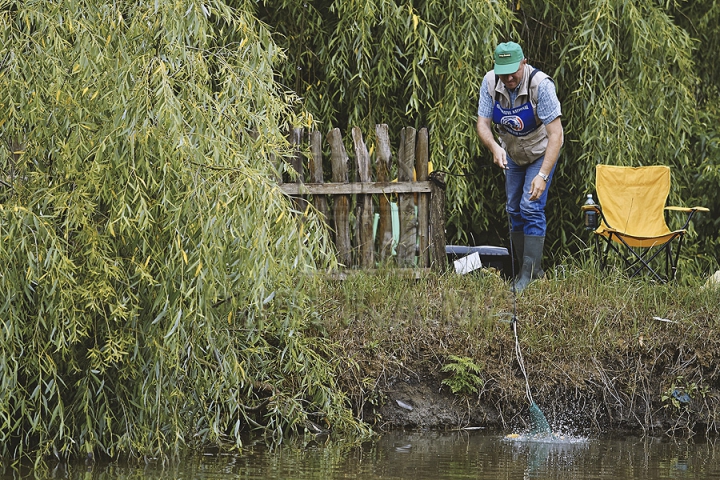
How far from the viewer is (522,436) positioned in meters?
6.34

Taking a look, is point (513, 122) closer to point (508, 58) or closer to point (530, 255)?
point (508, 58)

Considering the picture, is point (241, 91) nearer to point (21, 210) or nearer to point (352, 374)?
point (21, 210)

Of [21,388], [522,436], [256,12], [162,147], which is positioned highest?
[256,12]

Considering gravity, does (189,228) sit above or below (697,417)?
above

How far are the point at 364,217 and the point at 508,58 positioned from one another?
148 cm

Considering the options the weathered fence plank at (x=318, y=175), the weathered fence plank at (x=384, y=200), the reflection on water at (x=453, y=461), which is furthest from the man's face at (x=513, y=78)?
the reflection on water at (x=453, y=461)

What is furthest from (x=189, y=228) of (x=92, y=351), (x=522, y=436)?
(x=522, y=436)

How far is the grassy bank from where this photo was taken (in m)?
6.56

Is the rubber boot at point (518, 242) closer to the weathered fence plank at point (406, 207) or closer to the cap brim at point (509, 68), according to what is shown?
the weathered fence plank at point (406, 207)

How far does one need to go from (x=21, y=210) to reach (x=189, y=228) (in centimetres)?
77

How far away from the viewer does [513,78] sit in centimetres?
728

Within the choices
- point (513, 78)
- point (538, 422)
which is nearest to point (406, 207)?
point (513, 78)

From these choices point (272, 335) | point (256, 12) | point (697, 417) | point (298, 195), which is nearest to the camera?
point (272, 335)

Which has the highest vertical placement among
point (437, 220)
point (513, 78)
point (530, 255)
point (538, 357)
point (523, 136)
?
point (513, 78)
